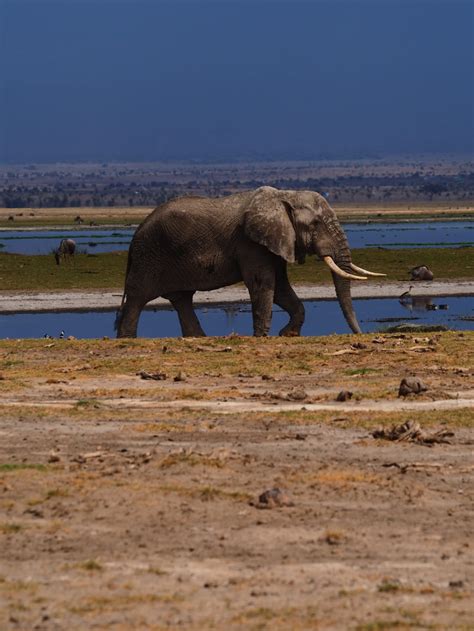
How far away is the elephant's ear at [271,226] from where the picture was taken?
24172mm

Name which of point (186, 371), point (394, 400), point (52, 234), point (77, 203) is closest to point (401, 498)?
point (394, 400)

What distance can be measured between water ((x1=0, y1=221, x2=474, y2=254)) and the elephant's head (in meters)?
35.7

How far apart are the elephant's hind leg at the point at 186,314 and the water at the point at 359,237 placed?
35.0 metres

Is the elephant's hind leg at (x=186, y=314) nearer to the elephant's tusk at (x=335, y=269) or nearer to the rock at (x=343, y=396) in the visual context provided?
the elephant's tusk at (x=335, y=269)

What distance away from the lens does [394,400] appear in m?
16.5

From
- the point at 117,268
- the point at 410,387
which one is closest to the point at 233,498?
the point at 410,387

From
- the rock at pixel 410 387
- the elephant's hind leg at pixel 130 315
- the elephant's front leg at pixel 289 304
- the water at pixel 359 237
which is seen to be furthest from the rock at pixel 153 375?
the water at pixel 359 237

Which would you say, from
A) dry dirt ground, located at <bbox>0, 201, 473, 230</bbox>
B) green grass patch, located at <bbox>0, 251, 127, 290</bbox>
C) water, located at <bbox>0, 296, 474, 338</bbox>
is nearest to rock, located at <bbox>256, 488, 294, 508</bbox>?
water, located at <bbox>0, 296, 474, 338</bbox>

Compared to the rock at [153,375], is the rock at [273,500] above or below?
above

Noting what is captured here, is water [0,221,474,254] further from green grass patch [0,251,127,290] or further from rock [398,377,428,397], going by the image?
rock [398,377,428,397]

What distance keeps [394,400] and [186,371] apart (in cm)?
303

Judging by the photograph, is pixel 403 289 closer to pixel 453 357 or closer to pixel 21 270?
pixel 21 270

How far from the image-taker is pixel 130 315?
25.5 metres

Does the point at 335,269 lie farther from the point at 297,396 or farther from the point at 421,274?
the point at 421,274
